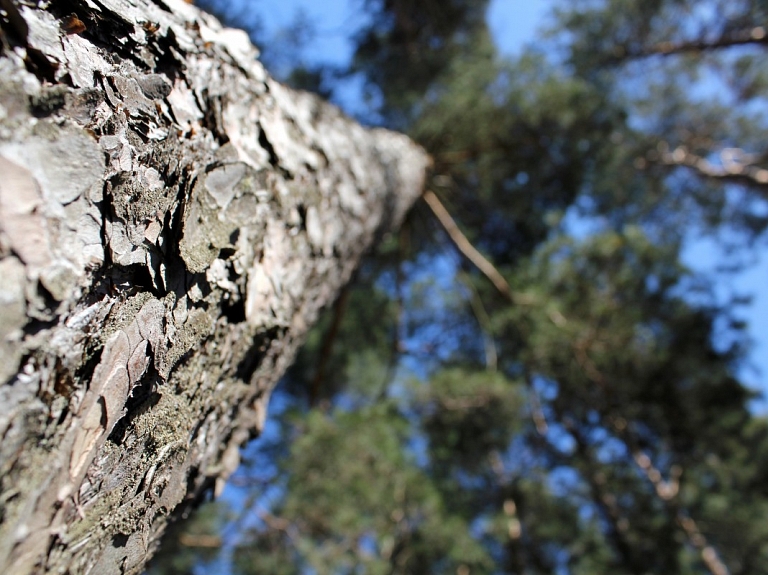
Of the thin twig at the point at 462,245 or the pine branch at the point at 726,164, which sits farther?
the pine branch at the point at 726,164

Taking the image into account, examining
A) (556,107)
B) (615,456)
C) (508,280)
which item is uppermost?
(556,107)

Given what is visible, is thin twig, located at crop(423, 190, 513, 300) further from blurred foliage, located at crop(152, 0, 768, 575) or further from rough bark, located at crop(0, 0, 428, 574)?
rough bark, located at crop(0, 0, 428, 574)

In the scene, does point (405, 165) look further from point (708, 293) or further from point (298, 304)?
point (708, 293)

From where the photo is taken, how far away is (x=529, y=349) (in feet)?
13.6

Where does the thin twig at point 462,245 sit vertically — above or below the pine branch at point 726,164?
above

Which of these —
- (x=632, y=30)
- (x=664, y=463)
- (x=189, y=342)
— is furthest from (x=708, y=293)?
(x=189, y=342)

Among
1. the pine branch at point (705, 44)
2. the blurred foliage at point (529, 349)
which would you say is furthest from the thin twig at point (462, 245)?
the pine branch at point (705, 44)

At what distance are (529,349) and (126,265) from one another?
3.89m

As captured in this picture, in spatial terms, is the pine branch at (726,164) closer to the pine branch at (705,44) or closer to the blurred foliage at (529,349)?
the blurred foliage at (529,349)

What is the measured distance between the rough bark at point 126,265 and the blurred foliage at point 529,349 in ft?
8.54

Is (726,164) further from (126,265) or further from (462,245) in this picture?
(126,265)

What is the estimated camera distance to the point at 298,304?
1.11 metres

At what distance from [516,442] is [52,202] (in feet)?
18.5

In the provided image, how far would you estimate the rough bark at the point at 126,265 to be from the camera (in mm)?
428
